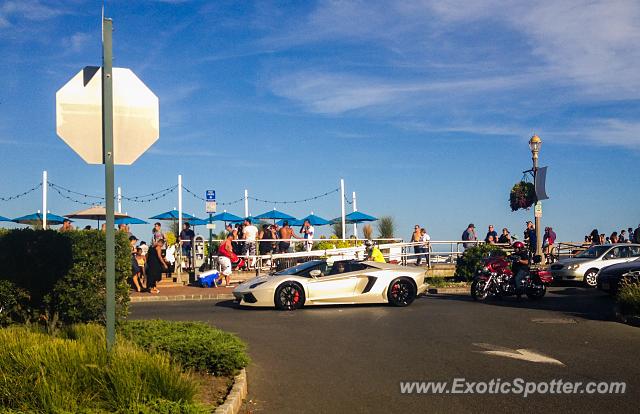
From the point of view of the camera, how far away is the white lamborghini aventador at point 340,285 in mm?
17406

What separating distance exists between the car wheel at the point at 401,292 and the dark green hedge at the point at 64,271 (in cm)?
890

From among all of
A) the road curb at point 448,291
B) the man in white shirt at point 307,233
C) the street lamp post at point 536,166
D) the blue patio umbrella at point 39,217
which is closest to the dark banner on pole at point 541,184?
the street lamp post at point 536,166

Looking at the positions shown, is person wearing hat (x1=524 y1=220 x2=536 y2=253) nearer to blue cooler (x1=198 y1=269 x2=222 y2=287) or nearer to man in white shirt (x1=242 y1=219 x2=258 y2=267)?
man in white shirt (x1=242 y1=219 x2=258 y2=267)

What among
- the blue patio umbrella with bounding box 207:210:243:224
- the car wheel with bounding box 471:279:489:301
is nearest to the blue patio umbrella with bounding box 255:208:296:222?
the blue patio umbrella with bounding box 207:210:243:224

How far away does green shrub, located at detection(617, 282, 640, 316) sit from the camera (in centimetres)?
1408

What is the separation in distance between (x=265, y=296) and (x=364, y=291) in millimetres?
2401

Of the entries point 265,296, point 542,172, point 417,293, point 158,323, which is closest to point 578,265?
point 542,172

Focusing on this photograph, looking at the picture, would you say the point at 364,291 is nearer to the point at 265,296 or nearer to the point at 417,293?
the point at 417,293

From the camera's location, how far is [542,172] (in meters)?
27.3

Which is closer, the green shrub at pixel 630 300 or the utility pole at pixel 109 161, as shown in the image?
the utility pole at pixel 109 161

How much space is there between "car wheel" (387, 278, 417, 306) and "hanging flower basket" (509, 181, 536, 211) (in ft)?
41.0

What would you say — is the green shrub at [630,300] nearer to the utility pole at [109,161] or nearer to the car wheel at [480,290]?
the car wheel at [480,290]

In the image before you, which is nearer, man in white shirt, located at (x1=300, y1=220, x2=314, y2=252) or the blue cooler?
the blue cooler

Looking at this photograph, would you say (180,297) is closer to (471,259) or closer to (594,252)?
(471,259)
